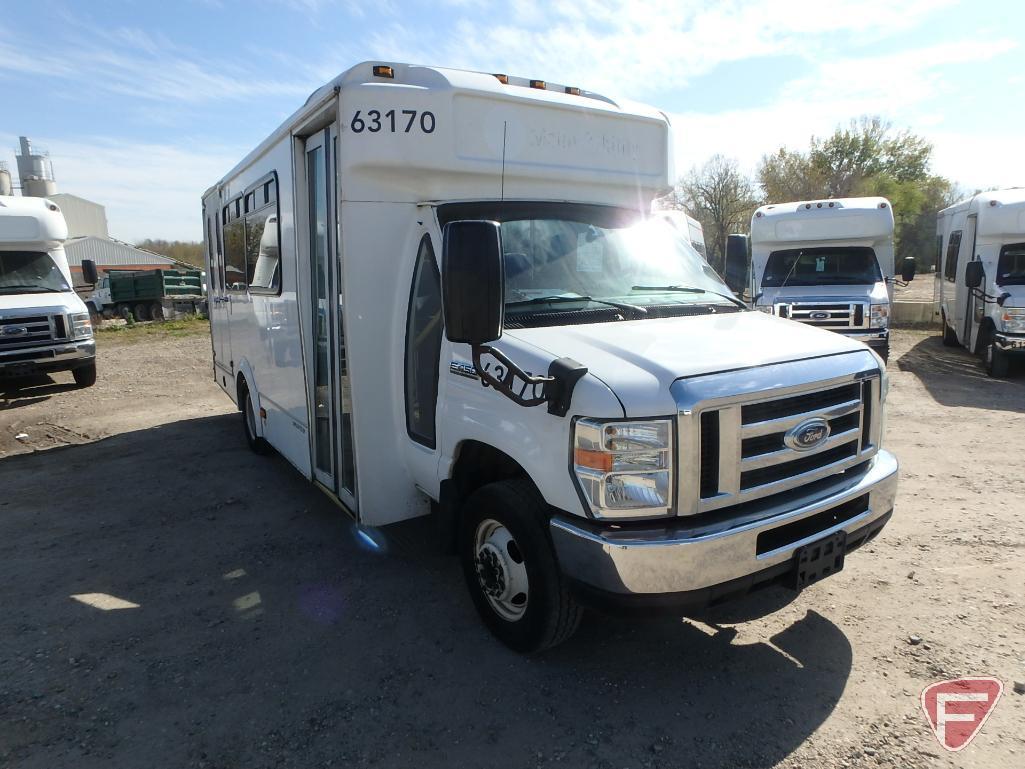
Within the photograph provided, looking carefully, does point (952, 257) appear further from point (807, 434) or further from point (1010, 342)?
point (807, 434)

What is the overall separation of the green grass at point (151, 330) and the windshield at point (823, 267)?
15.9 m

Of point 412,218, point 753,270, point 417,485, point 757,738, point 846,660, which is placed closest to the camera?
point 757,738

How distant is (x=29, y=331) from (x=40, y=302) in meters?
0.58

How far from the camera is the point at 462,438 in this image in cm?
347

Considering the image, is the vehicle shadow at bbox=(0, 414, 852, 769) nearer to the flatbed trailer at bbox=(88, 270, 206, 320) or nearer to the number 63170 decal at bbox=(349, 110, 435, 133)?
the number 63170 decal at bbox=(349, 110, 435, 133)

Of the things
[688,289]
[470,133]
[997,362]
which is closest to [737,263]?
[688,289]

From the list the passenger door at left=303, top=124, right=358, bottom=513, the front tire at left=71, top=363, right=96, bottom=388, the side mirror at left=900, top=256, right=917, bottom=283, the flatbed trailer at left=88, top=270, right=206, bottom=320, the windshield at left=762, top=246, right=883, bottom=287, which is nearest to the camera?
the passenger door at left=303, top=124, right=358, bottom=513

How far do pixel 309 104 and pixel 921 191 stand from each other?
44318 millimetres

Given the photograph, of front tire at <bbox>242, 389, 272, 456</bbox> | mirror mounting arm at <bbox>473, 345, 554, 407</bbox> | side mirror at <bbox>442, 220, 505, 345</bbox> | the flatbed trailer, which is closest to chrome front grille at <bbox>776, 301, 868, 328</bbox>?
front tire at <bbox>242, 389, 272, 456</bbox>

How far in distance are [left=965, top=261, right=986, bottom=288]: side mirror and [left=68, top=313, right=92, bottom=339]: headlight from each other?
1464cm

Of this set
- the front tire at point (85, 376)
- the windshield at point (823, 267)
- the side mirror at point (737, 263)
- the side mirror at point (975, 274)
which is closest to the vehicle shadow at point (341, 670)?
the side mirror at point (737, 263)

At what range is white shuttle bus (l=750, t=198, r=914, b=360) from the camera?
10.6m

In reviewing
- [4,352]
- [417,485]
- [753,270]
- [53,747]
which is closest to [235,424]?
[4,352]

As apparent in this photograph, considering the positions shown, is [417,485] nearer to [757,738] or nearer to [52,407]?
[757,738]
